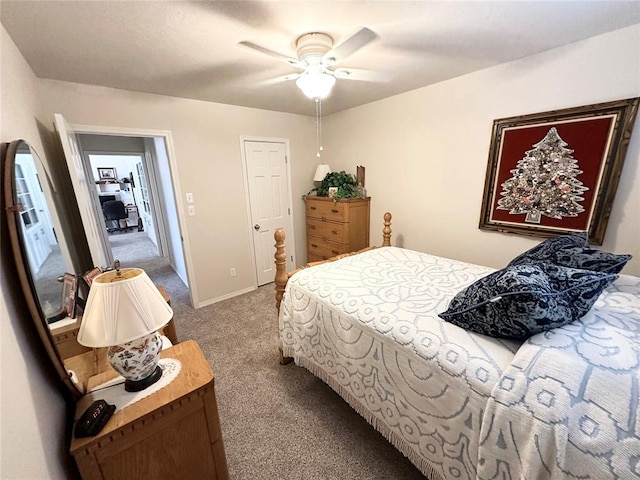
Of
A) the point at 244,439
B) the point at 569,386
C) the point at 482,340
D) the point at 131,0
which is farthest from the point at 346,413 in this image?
the point at 131,0

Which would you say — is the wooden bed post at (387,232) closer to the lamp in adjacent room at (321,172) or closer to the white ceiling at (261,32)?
the lamp in adjacent room at (321,172)

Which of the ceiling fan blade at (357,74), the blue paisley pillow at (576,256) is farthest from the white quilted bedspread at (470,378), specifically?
the ceiling fan blade at (357,74)

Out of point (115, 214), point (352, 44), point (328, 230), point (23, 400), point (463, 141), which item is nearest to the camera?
point (23, 400)

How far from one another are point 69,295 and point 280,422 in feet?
4.48

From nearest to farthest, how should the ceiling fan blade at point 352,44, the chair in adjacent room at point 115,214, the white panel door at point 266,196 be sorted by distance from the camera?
the ceiling fan blade at point 352,44 < the white panel door at point 266,196 < the chair in adjacent room at point 115,214

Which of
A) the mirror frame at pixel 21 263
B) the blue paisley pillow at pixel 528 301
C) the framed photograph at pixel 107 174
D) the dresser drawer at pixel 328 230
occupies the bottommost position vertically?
the dresser drawer at pixel 328 230

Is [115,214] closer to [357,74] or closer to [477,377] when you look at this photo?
[357,74]

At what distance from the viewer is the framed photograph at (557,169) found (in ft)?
5.63

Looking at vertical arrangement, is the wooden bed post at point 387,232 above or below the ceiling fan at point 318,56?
below

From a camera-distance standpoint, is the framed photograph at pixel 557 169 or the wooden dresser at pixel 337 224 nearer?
the framed photograph at pixel 557 169

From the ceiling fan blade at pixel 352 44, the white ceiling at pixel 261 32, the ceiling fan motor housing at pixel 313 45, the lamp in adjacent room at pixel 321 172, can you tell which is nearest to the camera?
the white ceiling at pixel 261 32

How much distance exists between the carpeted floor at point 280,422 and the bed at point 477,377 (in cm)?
24

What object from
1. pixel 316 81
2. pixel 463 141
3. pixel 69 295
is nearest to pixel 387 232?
pixel 463 141

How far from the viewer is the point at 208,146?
116 inches
